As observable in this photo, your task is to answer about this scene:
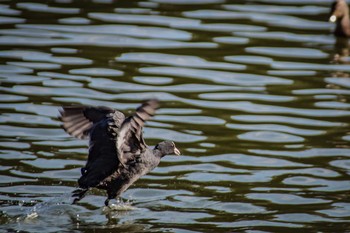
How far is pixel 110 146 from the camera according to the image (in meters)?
8.97

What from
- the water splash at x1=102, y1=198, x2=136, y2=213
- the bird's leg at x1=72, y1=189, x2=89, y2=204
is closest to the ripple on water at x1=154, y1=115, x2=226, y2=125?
the water splash at x1=102, y1=198, x2=136, y2=213

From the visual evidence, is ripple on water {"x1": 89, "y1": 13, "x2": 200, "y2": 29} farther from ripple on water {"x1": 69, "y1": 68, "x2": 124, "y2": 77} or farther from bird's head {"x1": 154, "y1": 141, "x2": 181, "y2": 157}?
bird's head {"x1": 154, "y1": 141, "x2": 181, "y2": 157}

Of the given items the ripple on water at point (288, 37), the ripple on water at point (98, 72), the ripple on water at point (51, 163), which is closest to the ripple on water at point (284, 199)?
the ripple on water at point (51, 163)

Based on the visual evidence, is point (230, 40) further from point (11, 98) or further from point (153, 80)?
point (11, 98)

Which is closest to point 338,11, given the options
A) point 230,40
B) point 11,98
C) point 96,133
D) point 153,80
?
point 230,40

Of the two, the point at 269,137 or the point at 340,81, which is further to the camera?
the point at 340,81

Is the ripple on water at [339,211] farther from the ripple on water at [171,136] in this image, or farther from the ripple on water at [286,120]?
the ripple on water at [286,120]

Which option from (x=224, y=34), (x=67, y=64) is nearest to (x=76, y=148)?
(x=67, y=64)

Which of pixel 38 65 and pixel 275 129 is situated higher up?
pixel 38 65

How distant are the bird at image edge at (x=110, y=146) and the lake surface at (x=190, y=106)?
0.39 m

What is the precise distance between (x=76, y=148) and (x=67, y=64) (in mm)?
3104

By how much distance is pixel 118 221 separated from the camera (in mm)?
9375

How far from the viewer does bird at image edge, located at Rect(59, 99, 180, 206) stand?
8820 mm

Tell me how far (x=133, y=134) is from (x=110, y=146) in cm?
29
